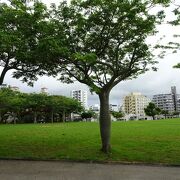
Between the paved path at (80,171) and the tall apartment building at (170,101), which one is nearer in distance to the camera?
the paved path at (80,171)

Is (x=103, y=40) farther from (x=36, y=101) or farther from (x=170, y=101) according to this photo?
(x=170, y=101)

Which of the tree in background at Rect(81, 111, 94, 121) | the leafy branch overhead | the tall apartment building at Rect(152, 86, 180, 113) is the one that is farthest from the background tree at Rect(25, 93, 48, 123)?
the tall apartment building at Rect(152, 86, 180, 113)

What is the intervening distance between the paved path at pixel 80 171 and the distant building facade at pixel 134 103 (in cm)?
15252

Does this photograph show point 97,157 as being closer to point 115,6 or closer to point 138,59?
point 138,59

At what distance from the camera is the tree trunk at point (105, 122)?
16.0m

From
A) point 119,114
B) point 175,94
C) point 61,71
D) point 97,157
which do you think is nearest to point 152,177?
point 97,157

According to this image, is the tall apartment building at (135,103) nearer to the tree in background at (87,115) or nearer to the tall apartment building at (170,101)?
the tall apartment building at (170,101)

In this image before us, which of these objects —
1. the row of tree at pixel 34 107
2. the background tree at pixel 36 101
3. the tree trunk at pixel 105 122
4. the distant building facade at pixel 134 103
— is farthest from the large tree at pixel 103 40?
the distant building facade at pixel 134 103

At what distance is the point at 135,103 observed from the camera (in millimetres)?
166875

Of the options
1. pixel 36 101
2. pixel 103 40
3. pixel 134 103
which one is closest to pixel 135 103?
pixel 134 103

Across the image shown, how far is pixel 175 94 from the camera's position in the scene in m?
177

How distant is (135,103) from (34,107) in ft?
310

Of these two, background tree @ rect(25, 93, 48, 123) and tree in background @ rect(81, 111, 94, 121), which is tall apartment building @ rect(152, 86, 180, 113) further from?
background tree @ rect(25, 93, 48, 123)

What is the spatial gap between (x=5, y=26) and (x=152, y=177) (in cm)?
927
